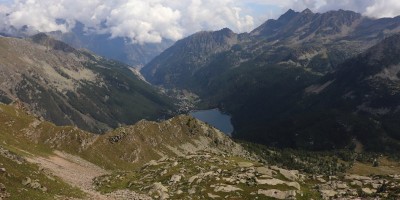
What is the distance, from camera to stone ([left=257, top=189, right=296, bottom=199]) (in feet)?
291

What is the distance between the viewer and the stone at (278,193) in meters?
88.6

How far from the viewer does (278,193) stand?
8906 centimetres

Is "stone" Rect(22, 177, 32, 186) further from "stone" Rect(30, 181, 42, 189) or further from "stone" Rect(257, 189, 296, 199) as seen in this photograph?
"stone" Rect(257, 189, 296, 199)

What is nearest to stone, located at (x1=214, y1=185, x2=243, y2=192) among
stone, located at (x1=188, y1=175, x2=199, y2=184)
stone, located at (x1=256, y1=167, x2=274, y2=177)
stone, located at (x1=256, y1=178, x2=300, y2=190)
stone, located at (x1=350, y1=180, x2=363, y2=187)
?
stone, located at (x1=256, y1=178, x2=300, y2=190)

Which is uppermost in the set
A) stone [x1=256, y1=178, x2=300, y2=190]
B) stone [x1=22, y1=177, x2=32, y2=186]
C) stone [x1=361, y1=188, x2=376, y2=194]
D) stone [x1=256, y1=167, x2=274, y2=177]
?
stone [x1=256, y1=167, x2=274, y2=177]

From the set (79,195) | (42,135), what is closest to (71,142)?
(42,135)

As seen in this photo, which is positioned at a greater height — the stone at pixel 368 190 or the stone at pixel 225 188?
the stone at pixel 225 188

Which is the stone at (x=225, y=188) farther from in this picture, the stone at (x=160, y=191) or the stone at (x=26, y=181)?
the stone at (x=26, y=181)

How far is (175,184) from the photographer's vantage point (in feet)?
329

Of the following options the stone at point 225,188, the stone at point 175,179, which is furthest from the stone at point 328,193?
the stone at point 175,179

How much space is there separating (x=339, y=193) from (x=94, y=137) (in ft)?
425

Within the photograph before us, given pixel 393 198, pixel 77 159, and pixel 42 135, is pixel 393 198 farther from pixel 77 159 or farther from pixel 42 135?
pixel 42 135

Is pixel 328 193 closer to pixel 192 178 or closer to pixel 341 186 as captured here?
pixel 341 186

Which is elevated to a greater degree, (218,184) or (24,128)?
(24,128)
